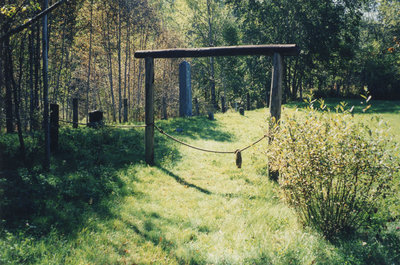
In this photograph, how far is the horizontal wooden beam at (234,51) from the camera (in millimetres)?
5474

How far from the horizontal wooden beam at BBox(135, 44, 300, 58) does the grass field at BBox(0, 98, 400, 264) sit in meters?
1.80

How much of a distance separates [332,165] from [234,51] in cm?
353

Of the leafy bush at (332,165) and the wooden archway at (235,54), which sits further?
the wooden archway at (235,54)

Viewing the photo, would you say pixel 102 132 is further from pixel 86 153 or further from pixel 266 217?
pixel 266 217

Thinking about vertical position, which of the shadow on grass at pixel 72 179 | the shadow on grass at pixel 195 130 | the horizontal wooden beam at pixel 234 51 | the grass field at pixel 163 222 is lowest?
the grass field at pixel 163 222

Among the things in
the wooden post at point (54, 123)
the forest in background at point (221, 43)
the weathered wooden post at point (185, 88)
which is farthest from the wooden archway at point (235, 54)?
the forest in background at point (221, 43)

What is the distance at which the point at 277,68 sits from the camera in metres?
5.68

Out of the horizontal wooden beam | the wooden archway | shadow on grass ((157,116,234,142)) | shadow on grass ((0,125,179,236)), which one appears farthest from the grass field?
shadow on grass ((157,116,234,142))

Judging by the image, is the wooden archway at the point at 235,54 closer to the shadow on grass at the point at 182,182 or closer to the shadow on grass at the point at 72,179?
the shadow on grass at the point at 182,182

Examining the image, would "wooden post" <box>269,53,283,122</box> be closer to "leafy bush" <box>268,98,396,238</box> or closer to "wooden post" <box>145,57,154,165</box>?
"leafy bush" <box>268,98,396,238</box>

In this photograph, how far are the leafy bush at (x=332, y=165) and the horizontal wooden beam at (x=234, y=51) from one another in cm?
206

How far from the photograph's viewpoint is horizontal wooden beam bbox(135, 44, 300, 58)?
5.47 metres

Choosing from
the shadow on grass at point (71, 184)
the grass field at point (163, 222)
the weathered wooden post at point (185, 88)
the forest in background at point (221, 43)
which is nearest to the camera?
the grass field at point (163, 222)

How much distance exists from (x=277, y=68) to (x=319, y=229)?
336 cm
